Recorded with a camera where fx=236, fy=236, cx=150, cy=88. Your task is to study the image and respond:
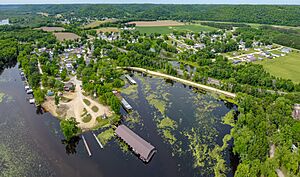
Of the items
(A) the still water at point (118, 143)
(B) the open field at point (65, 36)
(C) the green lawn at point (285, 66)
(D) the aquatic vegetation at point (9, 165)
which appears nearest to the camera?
(D) the aquatic vegetation at point (9, 165)

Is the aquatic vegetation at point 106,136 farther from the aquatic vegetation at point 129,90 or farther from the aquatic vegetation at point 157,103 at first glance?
the aquatic vegetation at point 129,90

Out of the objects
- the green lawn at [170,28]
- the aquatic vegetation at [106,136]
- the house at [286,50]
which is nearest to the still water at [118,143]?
the aquatic vegetation at [106,136]

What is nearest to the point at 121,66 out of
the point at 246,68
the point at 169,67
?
the point at 169,67

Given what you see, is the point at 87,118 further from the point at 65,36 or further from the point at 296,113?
the point at 65,36

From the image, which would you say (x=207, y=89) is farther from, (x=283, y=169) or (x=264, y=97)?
(x=283, y=169)

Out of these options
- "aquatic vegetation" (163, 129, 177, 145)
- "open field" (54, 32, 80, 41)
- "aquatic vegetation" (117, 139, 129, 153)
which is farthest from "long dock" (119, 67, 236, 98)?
"open field" (54, 32, 80, 41)

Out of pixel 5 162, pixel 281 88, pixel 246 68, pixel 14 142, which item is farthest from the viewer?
pixel 246 68
